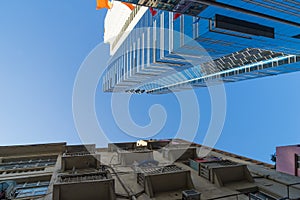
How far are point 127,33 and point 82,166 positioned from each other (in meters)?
69.5

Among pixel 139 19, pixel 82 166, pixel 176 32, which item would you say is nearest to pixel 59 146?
pixel 82 166

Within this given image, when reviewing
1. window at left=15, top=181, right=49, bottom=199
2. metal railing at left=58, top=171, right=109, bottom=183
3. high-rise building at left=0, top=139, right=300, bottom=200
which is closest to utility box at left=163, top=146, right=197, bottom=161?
high-rise building at left=0, top=139, right=300, bottom=200

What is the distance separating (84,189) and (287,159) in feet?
53.5

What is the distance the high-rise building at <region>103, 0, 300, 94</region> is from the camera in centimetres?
2058

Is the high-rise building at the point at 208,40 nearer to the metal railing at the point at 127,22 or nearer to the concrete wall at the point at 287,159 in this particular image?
the metal railing at the point at 127,22

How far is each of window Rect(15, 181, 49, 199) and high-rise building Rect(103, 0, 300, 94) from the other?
53.3 ft

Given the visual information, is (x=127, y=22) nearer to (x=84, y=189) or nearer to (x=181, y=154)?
(x=181, y=154)

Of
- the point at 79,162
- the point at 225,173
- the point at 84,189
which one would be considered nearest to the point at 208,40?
the point at 225,173

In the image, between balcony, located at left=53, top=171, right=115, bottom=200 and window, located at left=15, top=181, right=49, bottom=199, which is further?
window, located at left=15, top=181, right=49, bottom=199

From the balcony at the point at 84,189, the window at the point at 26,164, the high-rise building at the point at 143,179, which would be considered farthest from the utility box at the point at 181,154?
the window at the point at 26,164

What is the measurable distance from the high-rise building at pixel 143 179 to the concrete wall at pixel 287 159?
58cm

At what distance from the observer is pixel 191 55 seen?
45969 millimetres

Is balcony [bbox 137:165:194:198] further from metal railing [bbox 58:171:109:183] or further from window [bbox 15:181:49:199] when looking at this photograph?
window [bbox 15:181:49:199]

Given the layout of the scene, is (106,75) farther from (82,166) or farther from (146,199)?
(146,199)
